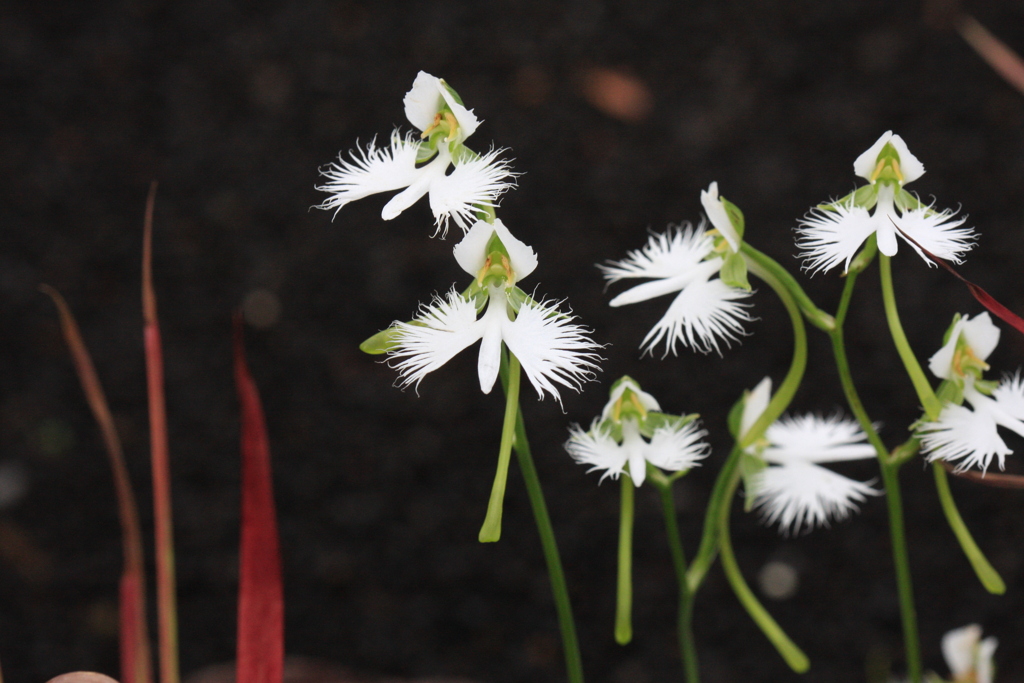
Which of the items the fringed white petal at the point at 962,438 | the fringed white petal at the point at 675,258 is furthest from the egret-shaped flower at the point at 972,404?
the fringed white petal at the point at 675,258

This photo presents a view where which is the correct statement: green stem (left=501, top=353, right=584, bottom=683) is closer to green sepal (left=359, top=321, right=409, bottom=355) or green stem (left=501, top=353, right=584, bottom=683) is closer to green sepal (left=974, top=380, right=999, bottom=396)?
green sepal (left=359, top=321, right=409, bottom=355)

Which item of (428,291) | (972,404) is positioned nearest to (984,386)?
(972,404)

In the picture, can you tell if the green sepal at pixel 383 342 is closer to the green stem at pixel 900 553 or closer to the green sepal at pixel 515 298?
the green sepal at pixel 515 298

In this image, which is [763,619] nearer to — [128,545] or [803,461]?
[803,461]

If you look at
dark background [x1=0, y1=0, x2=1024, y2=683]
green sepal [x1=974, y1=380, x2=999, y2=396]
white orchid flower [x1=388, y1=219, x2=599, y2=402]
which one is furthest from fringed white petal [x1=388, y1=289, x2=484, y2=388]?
dark background [x1=0, y1=0, x2=1024, y2=683]

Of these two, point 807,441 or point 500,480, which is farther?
point 807,441
